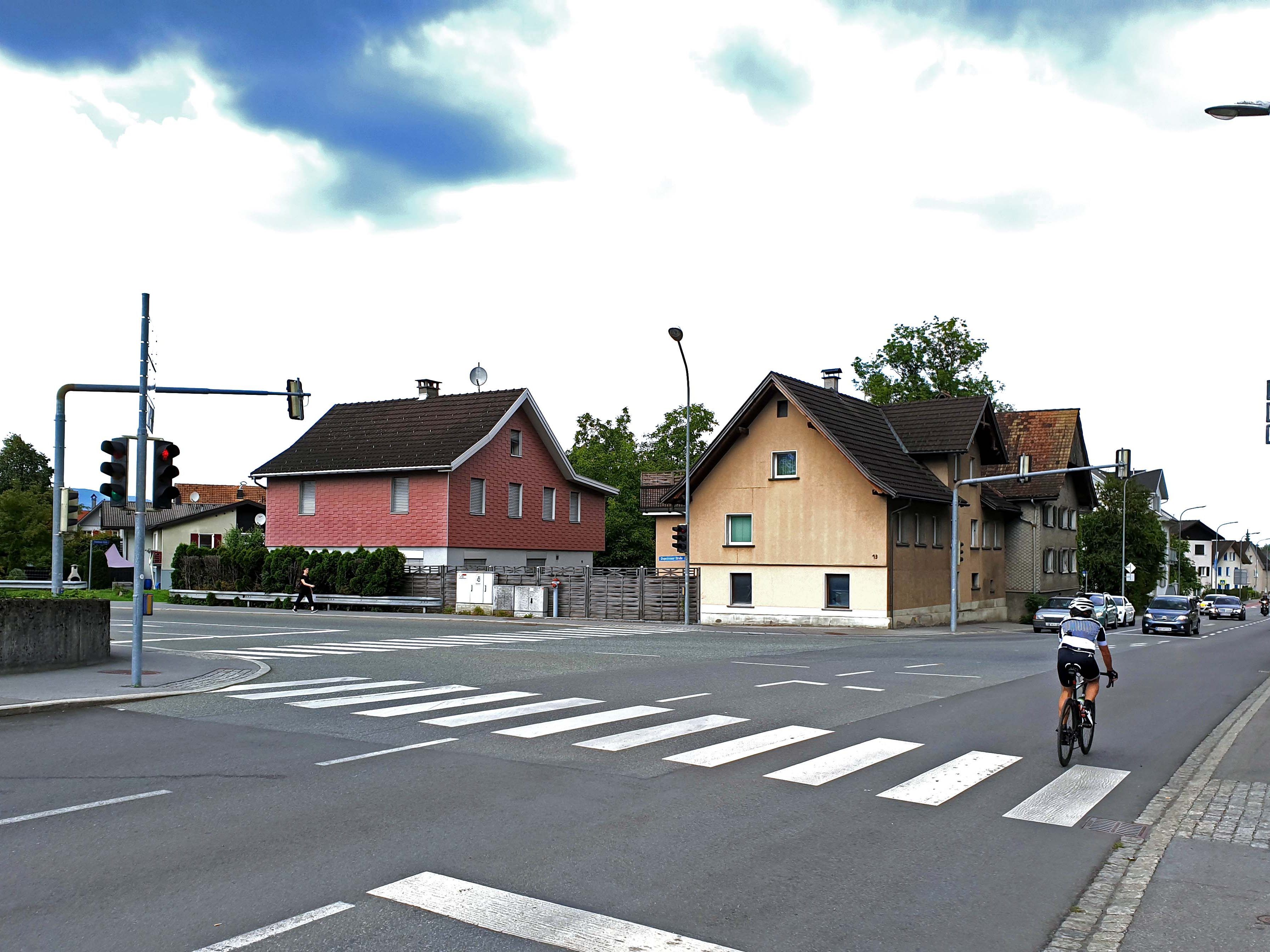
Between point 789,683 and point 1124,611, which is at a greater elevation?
point 789,683

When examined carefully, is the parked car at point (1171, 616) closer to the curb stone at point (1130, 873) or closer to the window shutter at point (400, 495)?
the window shutter at point (400, 495)

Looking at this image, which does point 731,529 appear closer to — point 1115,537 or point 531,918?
point 1115,537

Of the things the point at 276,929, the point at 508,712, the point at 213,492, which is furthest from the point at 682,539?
the point at 213,492

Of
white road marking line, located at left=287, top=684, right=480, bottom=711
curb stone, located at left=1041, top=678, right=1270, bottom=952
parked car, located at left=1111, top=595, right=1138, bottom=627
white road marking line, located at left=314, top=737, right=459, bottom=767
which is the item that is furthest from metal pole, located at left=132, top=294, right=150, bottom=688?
parked car, located at left=1111, top=595, right=1138, bottom=627

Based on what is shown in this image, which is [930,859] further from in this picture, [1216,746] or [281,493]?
[281,493]

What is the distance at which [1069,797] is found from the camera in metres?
8.97

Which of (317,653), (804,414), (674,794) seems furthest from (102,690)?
(804,414)

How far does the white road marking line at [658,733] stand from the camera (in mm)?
10883

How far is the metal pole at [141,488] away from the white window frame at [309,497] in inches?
1353

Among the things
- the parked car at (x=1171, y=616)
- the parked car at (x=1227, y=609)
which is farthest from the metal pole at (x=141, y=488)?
the parked car at (x=1227, y=609)

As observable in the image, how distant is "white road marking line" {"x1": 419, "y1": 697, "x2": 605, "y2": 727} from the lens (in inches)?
486

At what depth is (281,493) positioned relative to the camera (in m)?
51.3

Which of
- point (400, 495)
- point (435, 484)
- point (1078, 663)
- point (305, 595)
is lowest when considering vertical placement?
point (305, 595)

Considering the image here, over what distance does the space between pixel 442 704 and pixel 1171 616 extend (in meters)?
41.4
